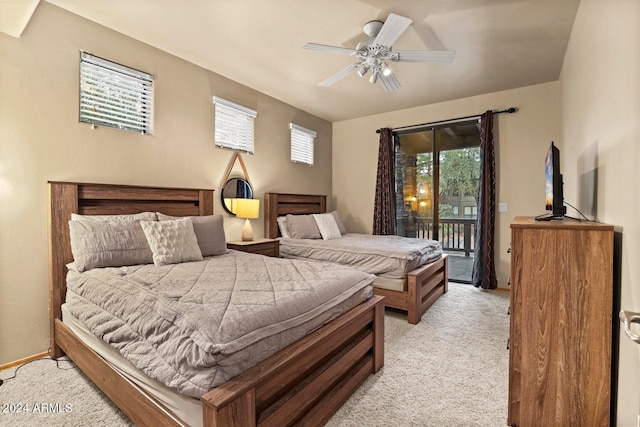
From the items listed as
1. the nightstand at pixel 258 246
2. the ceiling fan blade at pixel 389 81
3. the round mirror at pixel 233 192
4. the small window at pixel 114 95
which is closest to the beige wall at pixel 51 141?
the small window at pixel 114 95

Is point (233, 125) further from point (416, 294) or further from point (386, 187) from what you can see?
point (416, 294)

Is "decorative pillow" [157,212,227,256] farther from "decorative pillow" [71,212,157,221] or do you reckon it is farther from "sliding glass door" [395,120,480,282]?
"sliding glass door" [395,120,480,282]

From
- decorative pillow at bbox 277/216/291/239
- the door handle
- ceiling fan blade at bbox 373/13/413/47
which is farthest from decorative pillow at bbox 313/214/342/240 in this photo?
the door handle

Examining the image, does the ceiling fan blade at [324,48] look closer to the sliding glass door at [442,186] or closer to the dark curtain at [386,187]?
the dark curtain at [386,187]

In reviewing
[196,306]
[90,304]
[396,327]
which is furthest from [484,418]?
[90,304]

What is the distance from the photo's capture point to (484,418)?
1.63 metres

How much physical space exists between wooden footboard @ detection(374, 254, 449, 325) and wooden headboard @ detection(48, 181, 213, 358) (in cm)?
232

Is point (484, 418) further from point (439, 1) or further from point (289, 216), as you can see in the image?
point (289, 216)

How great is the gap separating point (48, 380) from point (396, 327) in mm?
2670

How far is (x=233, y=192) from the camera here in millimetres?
3736

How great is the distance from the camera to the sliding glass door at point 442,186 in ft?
14.7

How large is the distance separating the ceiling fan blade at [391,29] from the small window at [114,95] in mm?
2206

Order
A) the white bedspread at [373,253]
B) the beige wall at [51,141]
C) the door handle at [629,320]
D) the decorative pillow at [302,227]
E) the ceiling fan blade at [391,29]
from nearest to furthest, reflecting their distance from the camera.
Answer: the door handle at [629,320]
the ceiling fan blade at [391,29]
the beige wall at [51,141]
the white bedspread at [373,253]
the decorative pillow at [302,227]

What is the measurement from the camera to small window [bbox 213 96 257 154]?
3561mm
